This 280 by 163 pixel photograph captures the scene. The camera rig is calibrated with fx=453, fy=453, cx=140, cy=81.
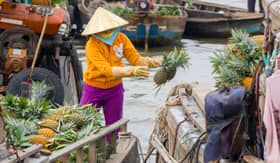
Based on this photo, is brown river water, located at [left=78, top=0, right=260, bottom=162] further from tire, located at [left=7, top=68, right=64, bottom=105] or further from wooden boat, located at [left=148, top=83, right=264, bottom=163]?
tire, located at [left=7, top=68, right=64, bottom=105]

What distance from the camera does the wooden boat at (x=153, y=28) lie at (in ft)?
49.7

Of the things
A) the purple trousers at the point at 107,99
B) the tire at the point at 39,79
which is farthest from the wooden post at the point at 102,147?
the tire at the point at 39,79

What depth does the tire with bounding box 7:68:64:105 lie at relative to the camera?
19.8ft

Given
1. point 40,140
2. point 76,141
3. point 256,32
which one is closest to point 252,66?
point 76,141

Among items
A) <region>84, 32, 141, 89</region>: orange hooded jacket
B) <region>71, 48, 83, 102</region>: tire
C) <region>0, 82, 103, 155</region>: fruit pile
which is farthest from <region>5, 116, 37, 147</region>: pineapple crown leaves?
<region>71, 48, 83, 102</region>: tire

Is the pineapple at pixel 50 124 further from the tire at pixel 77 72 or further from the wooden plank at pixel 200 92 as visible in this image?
the tire at pixel 77 72

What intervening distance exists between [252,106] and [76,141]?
143 cm

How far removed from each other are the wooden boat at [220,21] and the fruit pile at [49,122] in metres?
13.6

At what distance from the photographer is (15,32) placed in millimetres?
6355

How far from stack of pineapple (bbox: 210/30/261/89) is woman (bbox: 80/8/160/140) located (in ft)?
3.35

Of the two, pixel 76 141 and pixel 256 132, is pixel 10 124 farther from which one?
pixel 256 132

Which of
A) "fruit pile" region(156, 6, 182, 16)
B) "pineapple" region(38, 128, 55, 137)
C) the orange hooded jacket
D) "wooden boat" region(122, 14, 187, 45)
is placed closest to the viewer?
"pineapple" region(38, 128, 55, 137)

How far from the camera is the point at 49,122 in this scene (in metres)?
3.85

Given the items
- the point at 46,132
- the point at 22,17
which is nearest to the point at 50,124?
the point at 46,132
